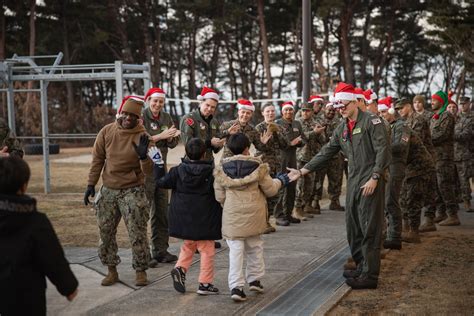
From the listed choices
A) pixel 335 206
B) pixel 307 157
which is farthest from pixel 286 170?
pixel 335 206

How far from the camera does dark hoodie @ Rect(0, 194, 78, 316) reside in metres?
3.63

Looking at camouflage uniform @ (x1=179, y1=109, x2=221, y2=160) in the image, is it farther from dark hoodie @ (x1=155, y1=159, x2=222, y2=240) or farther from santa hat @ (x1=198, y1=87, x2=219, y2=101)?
dark hoodie @ (x1=155, y1=159, x2=222, y2=240)

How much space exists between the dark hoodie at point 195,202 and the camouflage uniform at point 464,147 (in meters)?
7.15

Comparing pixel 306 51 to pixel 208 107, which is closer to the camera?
pixel 208 107

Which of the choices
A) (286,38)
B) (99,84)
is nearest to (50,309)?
(286,38)

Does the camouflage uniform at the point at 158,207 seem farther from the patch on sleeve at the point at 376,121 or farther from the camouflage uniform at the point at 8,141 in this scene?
the patch on sleeve at the point at 376,121

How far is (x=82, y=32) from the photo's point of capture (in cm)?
4312

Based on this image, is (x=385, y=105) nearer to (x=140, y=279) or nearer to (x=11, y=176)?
(x=140, y=279)

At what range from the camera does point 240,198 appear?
235 inches

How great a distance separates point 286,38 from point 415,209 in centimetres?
4030

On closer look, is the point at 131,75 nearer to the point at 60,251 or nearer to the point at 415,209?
the point at 415,209

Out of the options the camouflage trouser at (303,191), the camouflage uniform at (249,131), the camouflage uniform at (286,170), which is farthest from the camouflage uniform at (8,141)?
the camouflage trouser at (303,191)

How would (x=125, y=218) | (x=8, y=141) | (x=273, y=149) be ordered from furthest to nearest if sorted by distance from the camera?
1. (x=273, y=149)
2. (x=8, y=141)
3. (x=125, y=218)

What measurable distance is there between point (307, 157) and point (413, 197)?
9.24 feet
